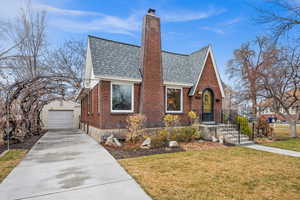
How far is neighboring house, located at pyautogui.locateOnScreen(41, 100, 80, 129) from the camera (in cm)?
1900

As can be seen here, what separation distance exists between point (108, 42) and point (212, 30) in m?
10.1

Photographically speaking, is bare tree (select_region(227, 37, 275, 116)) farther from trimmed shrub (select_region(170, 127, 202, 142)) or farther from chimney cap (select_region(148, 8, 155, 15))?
chimney cap (select_region(148, 8, 155, 15))

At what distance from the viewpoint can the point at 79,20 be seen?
41.9 ft

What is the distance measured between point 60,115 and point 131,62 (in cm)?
1398

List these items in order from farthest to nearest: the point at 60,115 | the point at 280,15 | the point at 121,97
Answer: the point at 60,115 → the point at 121,97 → the point at 280,15

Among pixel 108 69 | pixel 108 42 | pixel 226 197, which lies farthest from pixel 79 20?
pixel 226 197

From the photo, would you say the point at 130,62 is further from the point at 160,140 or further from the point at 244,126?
the point at 244,126

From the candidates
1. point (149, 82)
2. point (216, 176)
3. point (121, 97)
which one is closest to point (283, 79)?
point (149, 82)

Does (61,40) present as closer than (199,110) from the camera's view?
No

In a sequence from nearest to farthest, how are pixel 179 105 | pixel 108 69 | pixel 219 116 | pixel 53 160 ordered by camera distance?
pixel 53 160 < pixel 108 69 < pixel 179 105 < pixel 219 116

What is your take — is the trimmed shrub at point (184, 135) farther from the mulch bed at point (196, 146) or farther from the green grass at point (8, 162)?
the green grass at point (8, 162)

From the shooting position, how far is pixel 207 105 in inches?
482

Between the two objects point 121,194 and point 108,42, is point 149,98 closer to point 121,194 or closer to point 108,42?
point 108,42

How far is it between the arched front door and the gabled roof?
142 centimetres
